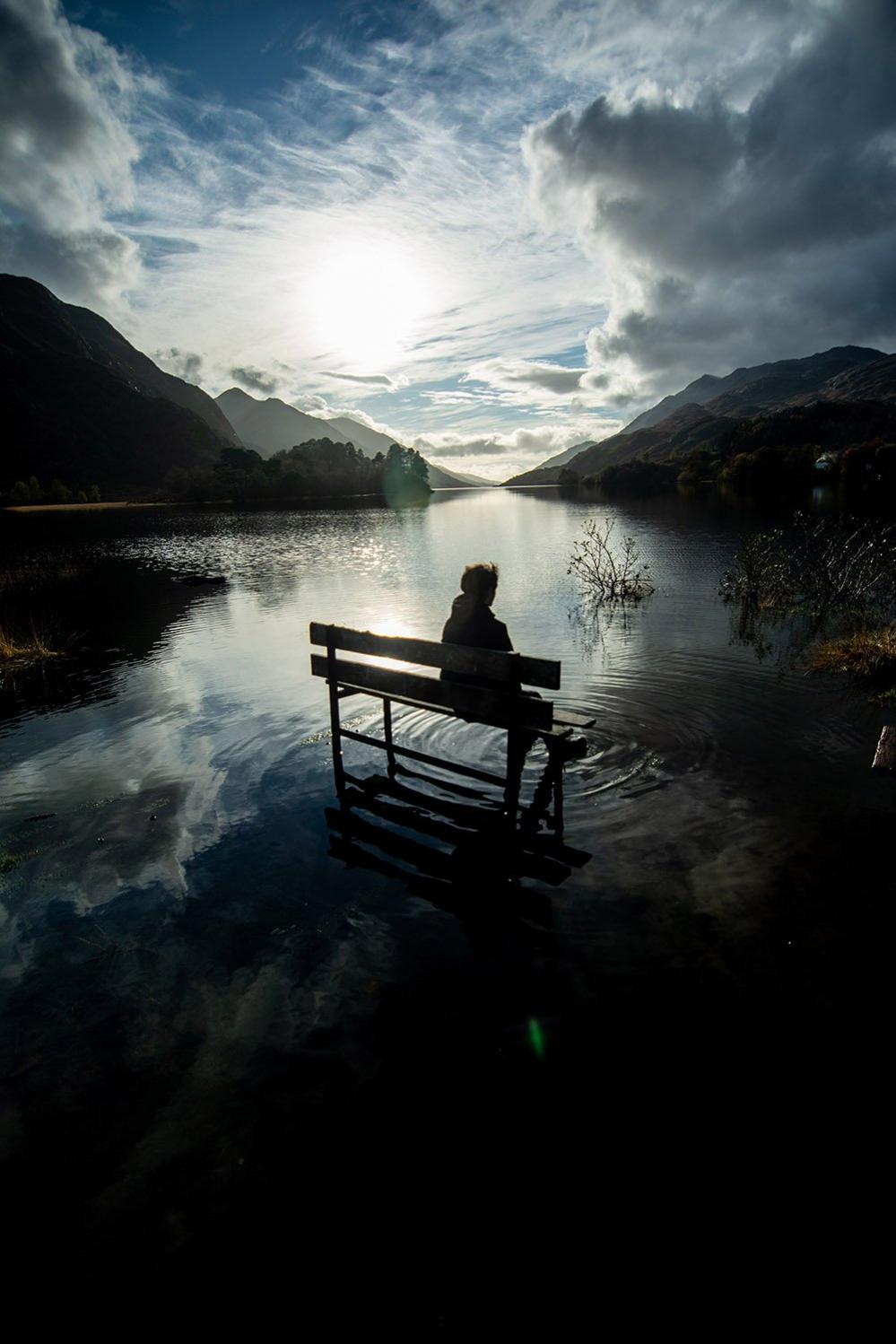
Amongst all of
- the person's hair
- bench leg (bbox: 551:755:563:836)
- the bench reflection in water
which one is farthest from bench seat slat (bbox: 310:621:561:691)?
the bench reflection in water

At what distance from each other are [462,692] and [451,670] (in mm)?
345

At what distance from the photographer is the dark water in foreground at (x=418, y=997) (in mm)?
3633

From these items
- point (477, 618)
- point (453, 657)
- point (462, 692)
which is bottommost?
point (462, 692)

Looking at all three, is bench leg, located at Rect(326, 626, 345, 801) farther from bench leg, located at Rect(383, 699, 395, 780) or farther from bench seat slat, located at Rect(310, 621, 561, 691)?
bench leg, located at Rect(383, 699, 395, 780)

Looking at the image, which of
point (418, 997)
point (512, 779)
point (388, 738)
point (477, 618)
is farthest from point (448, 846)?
point (477, 618)

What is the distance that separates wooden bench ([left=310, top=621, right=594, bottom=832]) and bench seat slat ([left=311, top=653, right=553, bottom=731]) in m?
0.01

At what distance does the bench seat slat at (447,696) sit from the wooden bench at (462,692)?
1 centimetres

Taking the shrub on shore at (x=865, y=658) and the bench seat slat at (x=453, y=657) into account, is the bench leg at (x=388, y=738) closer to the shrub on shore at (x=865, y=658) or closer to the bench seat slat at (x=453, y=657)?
the bench seat slat at (x=453, y=657)

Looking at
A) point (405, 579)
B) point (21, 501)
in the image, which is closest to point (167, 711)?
point (405, 579)

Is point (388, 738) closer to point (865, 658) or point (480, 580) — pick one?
point (480, 580)

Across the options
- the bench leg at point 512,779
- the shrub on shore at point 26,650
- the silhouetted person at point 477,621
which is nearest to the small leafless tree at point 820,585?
the silhouetted person at point 477,621

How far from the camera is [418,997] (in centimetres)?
516

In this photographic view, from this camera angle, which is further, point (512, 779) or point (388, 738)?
point (388, 738)

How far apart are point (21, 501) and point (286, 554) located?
143365 mm
